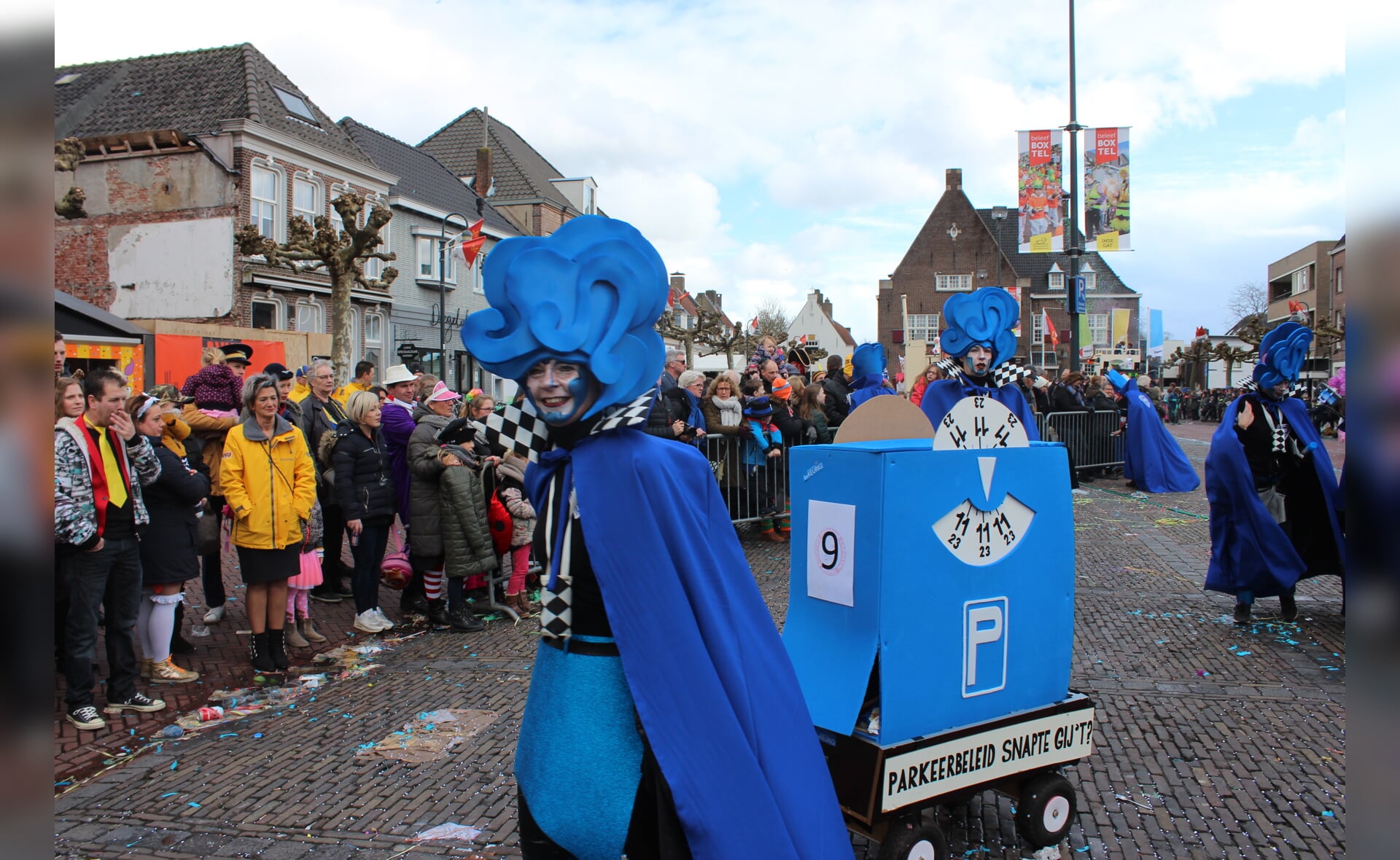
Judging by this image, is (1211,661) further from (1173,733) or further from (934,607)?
(934,607)

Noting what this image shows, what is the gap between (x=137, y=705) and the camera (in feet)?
17.3

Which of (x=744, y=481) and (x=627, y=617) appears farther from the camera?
(x=744, y=481)

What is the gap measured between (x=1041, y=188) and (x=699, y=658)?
16.3 metres

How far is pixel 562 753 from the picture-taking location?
236 centimetres

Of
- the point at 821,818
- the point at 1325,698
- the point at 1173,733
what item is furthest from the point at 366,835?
the point at 1325,698

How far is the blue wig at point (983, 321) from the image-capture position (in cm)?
633

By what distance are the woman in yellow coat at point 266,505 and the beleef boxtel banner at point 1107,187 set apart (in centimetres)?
1429

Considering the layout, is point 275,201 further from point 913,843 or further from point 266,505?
point 913,843

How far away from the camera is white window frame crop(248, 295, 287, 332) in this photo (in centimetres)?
2492

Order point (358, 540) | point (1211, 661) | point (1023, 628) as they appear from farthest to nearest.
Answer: point (358, 540)
point (1211, 661)
point (1023, 628)

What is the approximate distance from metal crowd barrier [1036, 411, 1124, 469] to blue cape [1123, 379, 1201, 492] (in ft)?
2.68

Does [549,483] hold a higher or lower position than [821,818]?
higher

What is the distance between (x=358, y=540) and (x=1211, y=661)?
19.4ft

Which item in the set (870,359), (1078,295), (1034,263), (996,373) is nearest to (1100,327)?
(1034,263)
